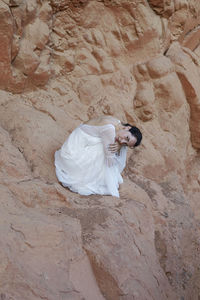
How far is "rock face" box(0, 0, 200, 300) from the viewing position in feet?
7.93

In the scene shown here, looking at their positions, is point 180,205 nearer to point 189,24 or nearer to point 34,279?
point 34,279

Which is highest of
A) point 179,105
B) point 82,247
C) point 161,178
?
point 82,247

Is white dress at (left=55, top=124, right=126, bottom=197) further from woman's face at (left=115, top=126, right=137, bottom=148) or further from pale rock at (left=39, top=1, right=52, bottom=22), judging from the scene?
pale rock at (left=39, top=1, right=52, bottom=22)

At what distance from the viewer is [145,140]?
17.9 ft

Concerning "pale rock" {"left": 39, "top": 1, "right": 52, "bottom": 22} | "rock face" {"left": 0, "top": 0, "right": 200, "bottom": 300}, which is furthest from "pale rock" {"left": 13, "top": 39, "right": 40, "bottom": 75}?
"pale rock" {"left": 39, "top": 1, "right": 52, "bottom": 22}

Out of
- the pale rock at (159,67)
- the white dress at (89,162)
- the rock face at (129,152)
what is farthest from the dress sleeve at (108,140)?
the pale rock at (159,67)

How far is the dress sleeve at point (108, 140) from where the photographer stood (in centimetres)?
356

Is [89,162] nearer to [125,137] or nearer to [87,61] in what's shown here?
[125,137]

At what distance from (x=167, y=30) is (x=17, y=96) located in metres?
3.08

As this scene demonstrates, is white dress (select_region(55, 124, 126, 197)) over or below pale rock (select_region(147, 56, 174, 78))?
below

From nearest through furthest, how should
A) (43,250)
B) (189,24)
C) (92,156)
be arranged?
(43,250) → (92,156) → (189,24)

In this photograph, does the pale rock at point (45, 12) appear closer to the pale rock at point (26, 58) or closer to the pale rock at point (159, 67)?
the pale rock at point (26, 58)

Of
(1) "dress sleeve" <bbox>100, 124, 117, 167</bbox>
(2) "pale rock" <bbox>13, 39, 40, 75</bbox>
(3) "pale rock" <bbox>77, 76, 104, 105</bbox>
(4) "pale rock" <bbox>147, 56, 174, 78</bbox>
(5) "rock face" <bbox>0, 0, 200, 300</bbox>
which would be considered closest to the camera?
(5) "rock face" <bbox>0, 0, 200, 300</bbox>

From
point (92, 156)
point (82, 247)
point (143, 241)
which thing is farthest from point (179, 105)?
point (82, 247)
